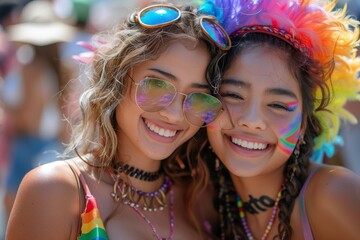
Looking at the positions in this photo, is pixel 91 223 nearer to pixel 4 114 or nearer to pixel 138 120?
pixel 138 120

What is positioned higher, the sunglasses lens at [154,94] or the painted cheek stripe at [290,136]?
the sunglasses lens at [154,94]

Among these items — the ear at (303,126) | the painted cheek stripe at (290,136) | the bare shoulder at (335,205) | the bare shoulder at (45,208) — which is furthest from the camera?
the ear at (303,126)

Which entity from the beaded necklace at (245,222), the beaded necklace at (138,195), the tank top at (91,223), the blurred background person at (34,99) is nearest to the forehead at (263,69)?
the beaded necklace at (245,222)

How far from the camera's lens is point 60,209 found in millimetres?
2383

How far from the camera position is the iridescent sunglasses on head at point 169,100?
2.56 meters

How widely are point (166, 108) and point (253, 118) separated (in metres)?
0.39

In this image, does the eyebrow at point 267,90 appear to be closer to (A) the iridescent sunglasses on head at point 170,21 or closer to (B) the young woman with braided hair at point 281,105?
(B) the young woman with braided hair at point 281,105

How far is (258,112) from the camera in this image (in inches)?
104

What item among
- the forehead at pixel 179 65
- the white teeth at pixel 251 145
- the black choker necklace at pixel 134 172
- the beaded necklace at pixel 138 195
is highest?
the forehead at pixel 179 65

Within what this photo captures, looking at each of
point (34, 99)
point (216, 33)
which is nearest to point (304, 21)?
point (216, 33)

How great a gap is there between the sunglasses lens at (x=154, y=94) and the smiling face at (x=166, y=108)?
0.03m

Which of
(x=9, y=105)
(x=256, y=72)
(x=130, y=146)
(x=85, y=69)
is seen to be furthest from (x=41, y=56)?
(x=256, y=72)

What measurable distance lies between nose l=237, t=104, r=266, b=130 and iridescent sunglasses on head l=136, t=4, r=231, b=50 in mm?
301

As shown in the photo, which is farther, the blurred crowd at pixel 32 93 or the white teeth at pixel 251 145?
the blurred crowd at pixel 32 93
